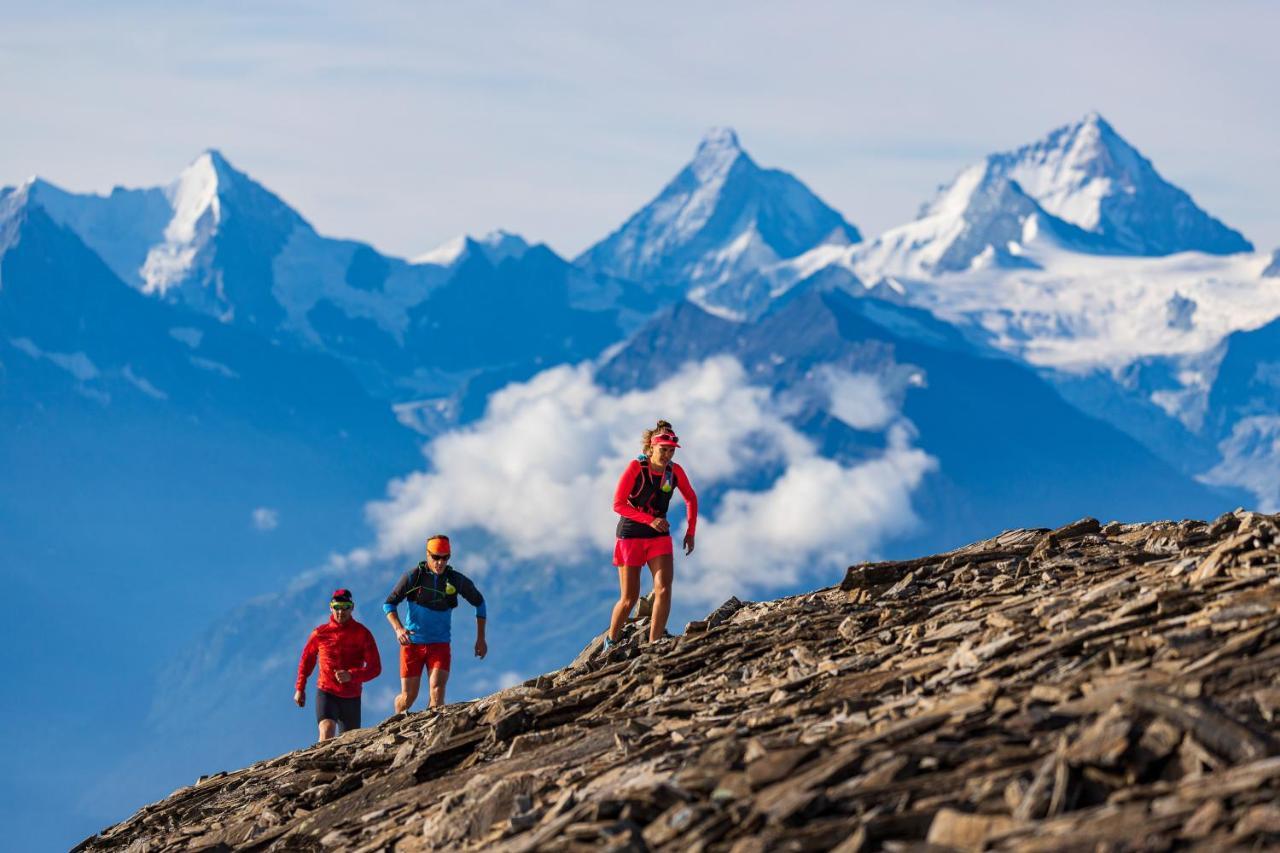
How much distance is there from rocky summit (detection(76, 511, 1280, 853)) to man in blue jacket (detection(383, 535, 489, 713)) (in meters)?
1.78

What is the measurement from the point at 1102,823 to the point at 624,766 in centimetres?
596

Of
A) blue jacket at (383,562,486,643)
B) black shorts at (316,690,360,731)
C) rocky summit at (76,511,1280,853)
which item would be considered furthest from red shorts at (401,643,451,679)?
rocky summit at (76,511,1280,853)

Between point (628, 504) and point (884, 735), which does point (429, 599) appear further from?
point (884, 735)

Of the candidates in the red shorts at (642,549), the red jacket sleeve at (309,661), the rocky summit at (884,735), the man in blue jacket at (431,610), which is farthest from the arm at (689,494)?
the red jacket sleeve at (309,661)

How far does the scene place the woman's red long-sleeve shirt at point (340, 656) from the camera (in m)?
27.2

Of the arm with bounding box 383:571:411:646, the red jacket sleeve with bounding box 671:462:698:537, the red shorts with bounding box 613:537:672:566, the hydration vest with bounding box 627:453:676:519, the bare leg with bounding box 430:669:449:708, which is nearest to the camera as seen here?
the red jacket sleeve with bounding box 671:462:698:537

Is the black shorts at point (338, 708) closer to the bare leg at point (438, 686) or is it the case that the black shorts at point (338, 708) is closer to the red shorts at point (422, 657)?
the red shorts at point (422, 657)

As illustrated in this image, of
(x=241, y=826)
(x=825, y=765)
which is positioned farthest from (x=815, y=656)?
(x=241, y=826)

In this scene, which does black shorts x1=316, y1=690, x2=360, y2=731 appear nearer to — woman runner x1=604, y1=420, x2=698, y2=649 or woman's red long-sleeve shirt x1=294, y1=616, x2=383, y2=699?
woman's red long-sleeve shirt x1=294, y1=616, x2=383, y2=699

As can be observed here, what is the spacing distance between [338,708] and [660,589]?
627 centimetres

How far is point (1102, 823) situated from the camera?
12.5 metres

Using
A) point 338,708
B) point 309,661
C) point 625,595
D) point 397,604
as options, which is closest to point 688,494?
point 625,595

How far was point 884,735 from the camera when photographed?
50.6 ft

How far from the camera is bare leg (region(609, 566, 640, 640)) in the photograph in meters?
25.2
